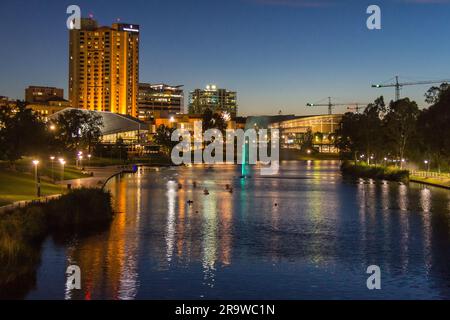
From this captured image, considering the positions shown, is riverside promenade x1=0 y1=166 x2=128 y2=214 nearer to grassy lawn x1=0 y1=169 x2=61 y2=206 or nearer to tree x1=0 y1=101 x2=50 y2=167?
grassy lawn x1=0 y1=169 x2=61 y2=206

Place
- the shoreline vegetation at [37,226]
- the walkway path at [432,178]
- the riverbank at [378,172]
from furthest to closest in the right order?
the riverbank at [378,172] < the walkway path at [432,178] < the shoreline vegetation at [37,226]

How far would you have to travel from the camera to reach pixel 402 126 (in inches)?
4033

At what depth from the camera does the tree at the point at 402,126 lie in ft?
334

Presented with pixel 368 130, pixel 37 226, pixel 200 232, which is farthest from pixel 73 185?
pixel 368 130

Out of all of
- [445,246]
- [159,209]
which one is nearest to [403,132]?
[159,209]

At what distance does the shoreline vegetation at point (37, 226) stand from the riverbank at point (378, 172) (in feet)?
180

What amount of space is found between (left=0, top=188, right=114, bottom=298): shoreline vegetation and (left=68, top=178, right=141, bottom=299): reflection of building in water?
153 centimetres

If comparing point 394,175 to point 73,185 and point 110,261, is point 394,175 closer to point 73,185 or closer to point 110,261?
point 73,185

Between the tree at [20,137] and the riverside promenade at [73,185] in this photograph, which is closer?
the riverside promenade at [73,185]

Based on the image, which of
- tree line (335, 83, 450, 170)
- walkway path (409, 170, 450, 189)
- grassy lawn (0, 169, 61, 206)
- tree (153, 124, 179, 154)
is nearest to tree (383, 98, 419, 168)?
tree line (335, 83, 450, 170)

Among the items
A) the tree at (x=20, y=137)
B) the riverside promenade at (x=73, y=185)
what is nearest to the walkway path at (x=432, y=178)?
the riverside promenade at (x=73, y=185)

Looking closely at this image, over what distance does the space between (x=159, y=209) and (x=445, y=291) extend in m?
30.8

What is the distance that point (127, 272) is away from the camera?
27.8 m

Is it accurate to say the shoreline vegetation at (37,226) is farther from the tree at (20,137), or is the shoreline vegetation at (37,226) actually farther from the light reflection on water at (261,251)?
the tree at (20,137)
